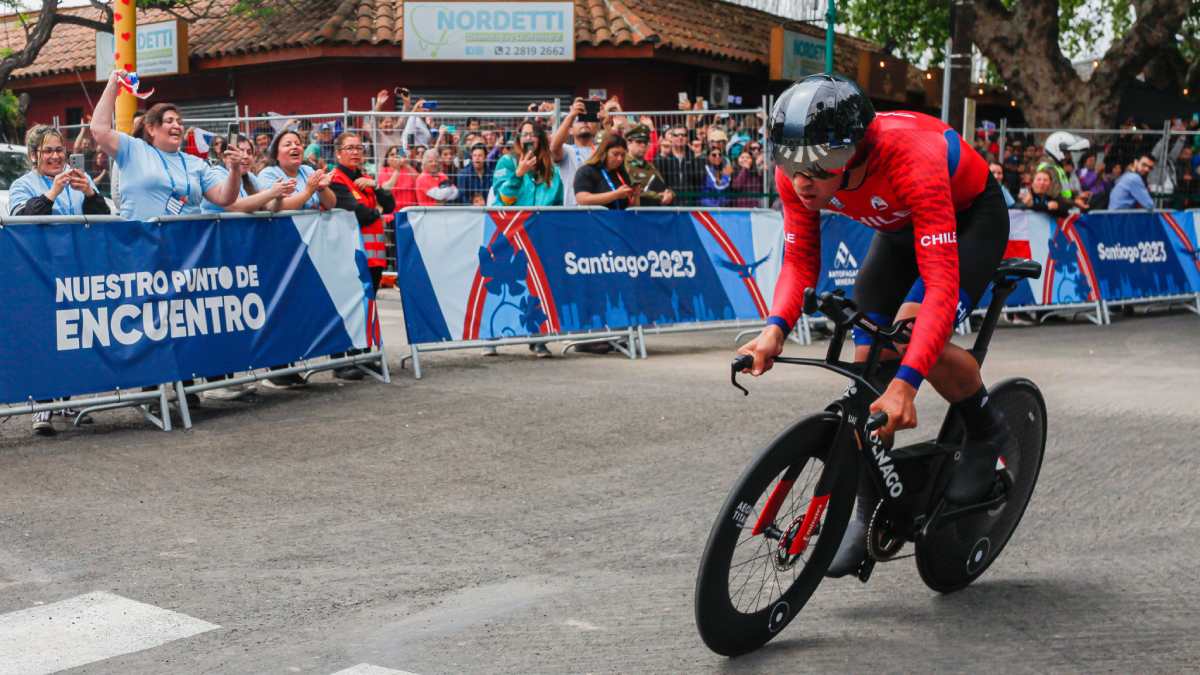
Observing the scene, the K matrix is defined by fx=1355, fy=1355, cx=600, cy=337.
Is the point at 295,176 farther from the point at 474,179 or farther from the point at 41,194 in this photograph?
the point at 474,179

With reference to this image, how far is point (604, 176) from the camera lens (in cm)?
1317

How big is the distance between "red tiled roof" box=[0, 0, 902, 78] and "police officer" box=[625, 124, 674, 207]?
37.2ft

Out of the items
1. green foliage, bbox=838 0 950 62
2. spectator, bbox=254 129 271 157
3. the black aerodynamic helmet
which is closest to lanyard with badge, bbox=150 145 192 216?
the black aerodynamic helmet

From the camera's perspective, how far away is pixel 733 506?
424 centimetres

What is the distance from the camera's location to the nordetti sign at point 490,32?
81.4ft

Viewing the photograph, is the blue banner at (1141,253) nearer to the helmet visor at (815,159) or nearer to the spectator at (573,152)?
the spectator at (573,152)

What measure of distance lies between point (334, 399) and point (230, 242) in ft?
4.65

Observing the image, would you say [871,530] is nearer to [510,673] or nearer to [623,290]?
[510,673]

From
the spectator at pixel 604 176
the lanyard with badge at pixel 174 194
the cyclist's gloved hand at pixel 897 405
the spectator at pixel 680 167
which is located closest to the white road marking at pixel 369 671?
the cyclist's gloved hand at pixel 897 405

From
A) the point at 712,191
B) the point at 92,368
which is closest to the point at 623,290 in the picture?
the point at 712,191

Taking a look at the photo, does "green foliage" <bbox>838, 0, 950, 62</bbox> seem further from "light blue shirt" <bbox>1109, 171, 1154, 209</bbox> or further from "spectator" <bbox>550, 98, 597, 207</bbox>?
"spectator" <bbox>550, 98, 597, 207</bbox>

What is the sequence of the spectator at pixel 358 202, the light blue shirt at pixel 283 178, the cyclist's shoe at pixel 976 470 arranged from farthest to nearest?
the spectator at pixel 358 202 < the light blue shirt at pixel 283 178 < the cyclist's shoe at pixel 976 470

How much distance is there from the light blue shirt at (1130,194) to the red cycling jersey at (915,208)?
14590 mm

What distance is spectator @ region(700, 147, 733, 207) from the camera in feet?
52.1
